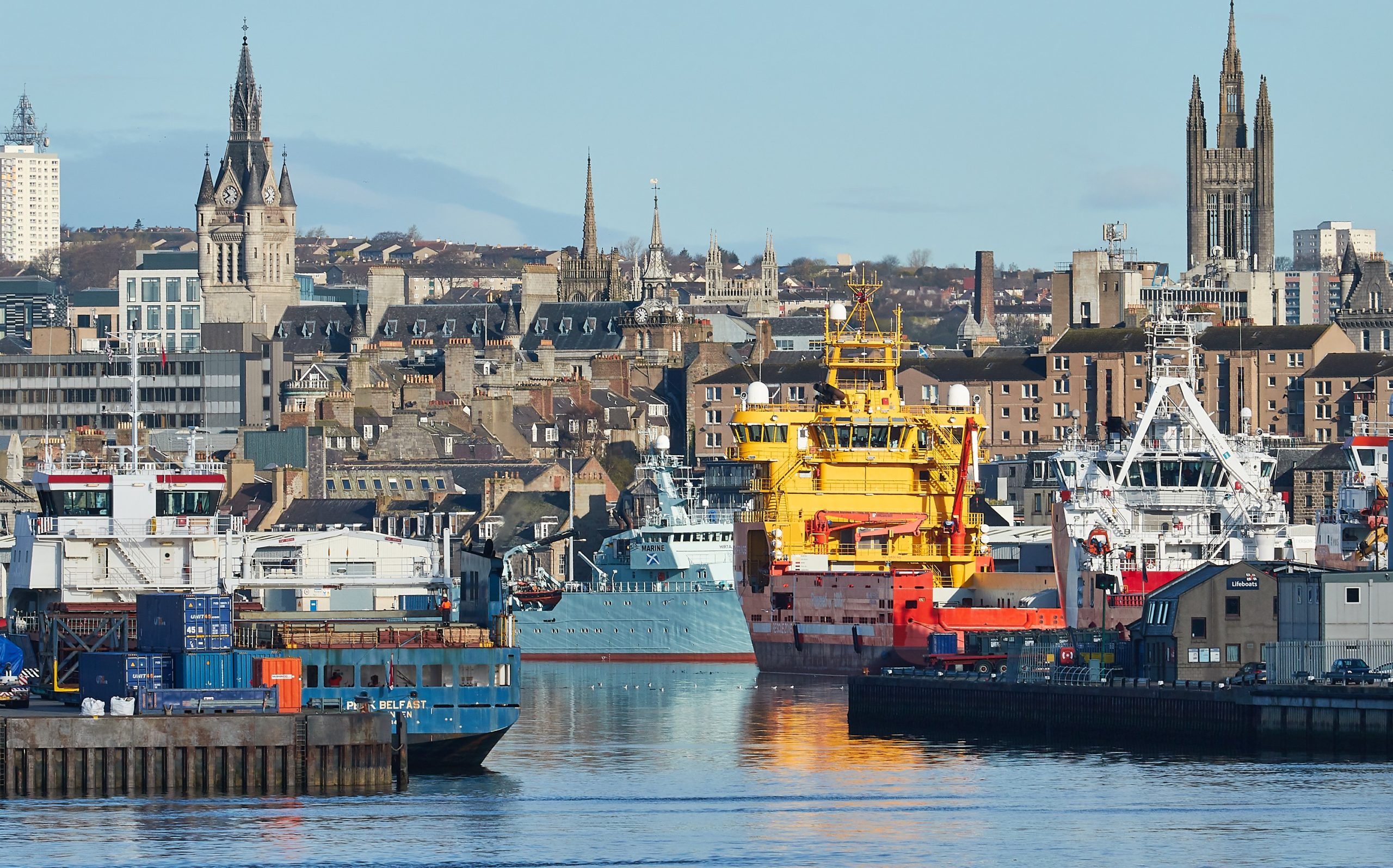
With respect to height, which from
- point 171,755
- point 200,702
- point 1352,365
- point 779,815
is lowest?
point 779,815

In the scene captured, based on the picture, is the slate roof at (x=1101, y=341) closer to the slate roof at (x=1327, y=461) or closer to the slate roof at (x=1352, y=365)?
the slate roof at (x=1352, y=365)

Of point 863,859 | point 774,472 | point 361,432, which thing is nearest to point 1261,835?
point 863,859

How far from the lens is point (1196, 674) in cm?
7650

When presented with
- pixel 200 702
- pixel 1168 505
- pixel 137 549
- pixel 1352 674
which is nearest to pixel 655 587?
pixel 1168 505

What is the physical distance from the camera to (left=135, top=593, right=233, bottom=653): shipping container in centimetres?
6150

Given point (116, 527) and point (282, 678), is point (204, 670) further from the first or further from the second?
point (116, 527)

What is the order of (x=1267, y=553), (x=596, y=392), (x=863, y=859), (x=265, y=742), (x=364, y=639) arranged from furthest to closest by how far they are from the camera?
(x=596, y=392)
(x=1267, y=553)
(x=364, y=639)
(x=265, y=742)
(x=863, y=859)

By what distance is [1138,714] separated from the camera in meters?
74.4

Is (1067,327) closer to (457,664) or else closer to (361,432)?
(361,432)

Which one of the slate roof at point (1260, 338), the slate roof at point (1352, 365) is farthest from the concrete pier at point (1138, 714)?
the slate roof at point (1260, 338)

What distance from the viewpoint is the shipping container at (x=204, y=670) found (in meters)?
61.2

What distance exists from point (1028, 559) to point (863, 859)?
5961cm

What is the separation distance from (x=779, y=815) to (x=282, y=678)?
9.83 m

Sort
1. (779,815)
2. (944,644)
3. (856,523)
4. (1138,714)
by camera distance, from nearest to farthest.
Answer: (779,815), (1138,714), (944,644), (856,523)
